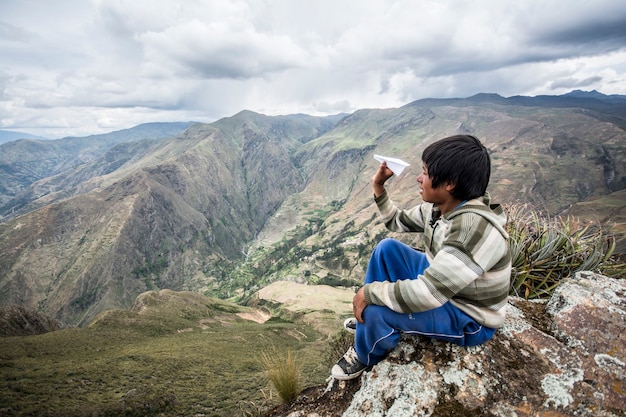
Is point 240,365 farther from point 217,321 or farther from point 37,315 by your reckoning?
point 37,315

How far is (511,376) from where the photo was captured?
10.5ft

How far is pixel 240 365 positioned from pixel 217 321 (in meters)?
50.0

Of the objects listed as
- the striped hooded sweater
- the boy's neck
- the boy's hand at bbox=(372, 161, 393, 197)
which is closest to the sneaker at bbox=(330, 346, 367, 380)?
the striped hooded sweater

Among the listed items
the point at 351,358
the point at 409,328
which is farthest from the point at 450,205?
the point at 351,358

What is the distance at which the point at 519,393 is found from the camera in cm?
301

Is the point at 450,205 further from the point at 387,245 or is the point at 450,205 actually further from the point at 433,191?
the point at 387,245

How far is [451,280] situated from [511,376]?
54.9 inches

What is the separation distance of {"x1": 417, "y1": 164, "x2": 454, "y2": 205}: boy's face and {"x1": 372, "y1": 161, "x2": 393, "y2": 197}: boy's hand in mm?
702

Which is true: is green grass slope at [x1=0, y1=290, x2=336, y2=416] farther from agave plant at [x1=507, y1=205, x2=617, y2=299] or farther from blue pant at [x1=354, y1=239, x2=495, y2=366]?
agave plant at [x1=507, y1=205, x2=617, y2=299]

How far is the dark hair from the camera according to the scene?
3.18m

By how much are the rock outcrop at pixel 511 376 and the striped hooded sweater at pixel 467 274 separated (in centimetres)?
58

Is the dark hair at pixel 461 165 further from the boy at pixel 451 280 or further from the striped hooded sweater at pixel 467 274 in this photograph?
the striped hooded sweater at pixel 467 274

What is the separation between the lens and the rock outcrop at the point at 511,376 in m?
2.89

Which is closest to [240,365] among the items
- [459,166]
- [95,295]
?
[459,166]
